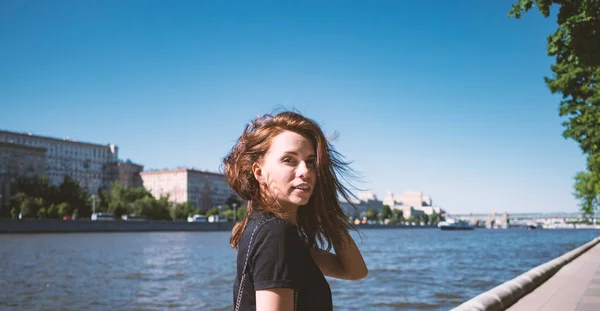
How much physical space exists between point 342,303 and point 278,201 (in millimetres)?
9721

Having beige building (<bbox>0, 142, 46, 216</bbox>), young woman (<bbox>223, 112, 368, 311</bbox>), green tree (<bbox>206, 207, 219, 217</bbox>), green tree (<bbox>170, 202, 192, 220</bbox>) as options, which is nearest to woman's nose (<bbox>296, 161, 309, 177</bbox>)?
young woman (<bbox>223, 112, 368, 311</bbox>)

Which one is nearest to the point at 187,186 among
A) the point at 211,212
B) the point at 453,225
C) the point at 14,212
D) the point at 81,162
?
the point at 211,212

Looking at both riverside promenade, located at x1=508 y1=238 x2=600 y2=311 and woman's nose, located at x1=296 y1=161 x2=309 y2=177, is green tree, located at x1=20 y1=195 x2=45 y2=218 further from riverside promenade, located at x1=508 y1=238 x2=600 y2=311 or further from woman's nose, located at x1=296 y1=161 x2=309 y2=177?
woman's nose, located at x1=296 y1=161 x2=309 y2=177

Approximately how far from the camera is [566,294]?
668 cm

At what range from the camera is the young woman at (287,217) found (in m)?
1.51

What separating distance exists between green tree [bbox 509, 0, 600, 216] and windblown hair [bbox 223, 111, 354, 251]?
27.6 feet

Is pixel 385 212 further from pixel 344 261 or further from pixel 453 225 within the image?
pixel 344 261

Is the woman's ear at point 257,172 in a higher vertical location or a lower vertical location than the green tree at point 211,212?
lower

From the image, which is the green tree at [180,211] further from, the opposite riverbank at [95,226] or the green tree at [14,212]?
the green tree at [14,212]

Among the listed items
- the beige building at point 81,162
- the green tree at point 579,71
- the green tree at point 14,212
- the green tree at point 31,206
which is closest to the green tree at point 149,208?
the green tree at point 31,206

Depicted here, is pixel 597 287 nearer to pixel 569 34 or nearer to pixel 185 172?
pixel 569 34

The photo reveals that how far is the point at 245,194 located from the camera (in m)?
1.85

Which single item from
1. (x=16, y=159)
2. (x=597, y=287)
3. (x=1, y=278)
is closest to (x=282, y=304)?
(x=597, y=287)

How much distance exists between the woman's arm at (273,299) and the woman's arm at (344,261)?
13.9 inches
